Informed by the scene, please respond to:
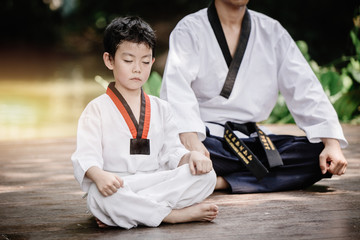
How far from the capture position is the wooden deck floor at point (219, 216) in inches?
83.3

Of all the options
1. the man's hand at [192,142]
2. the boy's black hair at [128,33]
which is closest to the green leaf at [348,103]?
the man's hand at [192,142]

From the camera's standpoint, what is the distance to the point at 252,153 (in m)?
2.85

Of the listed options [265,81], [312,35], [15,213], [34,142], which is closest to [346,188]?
[265,81]

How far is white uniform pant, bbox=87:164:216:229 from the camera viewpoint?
7.04 feet

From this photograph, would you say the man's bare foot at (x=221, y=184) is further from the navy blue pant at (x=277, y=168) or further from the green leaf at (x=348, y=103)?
the green leaf at (x=348, y=103)

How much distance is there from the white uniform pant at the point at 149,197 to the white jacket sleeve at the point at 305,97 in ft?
2.86

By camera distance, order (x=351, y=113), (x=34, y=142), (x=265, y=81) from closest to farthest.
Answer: (x=265, y=81) → (x=34, y=142) → (x=351, y=113)

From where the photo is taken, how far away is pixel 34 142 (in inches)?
177

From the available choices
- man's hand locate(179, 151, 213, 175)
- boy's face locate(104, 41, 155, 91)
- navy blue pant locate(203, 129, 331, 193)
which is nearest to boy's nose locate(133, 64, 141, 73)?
boy's face locate(104, 41, 155, 91)

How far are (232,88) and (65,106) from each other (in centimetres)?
494

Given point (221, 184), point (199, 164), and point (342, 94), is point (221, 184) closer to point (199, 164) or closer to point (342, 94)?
point (199, 164)

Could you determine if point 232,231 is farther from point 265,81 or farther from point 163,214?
point 265,81

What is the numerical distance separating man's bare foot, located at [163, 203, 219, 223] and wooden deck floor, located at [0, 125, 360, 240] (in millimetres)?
26

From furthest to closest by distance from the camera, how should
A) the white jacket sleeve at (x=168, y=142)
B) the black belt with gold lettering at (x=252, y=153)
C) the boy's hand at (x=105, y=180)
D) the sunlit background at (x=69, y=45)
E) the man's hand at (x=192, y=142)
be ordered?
the sunlit background at (x=69, y=45) < the black belt with gold lettering at (x=252, y=153) < the man's hand at (x=192, y=142) < the white jacket sleeve at (x=168, y=142) < the boy's hand at (x=105, y=180)
